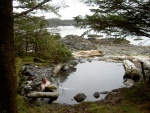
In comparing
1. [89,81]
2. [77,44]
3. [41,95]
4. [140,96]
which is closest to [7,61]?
[140,96]

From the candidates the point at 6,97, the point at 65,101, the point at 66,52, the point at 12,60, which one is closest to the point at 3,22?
the point at 12,60

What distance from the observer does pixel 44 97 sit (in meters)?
9.51

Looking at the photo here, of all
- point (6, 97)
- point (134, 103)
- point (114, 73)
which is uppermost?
point (6, 97)

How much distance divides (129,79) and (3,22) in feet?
39.0

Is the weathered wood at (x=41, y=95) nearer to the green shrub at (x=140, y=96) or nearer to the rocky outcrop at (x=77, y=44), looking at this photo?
the green shrub at (x=140, y=96)

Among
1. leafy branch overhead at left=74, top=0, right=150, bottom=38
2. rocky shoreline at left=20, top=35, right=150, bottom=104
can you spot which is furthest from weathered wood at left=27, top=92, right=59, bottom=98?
rocky shoreline at left=20, top=35, right=150, bottom=104

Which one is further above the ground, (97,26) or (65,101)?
(97,26)

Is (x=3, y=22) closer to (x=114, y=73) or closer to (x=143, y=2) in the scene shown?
(x=143, y=2)

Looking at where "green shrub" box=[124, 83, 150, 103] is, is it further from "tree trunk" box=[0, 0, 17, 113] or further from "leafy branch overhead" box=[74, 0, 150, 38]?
"tree trunk" box=[0, 0, 17, 113]

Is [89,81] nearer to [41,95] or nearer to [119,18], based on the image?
[41,95]

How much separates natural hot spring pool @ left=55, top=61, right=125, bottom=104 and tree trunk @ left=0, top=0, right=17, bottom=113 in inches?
265

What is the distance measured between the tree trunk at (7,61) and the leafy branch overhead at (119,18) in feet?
13.6

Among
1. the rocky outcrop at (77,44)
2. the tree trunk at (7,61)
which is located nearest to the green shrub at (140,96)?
the tree trunk at (7,61)

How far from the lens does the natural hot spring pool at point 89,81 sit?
11562 mm
